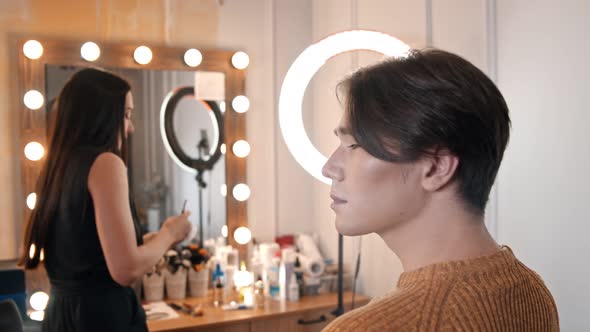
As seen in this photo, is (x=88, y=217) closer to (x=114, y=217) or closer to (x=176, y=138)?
(x=114, y=217)

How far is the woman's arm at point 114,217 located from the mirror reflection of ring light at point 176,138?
921 mm

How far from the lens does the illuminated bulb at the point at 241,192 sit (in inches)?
96.4

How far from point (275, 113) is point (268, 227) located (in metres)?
0.48

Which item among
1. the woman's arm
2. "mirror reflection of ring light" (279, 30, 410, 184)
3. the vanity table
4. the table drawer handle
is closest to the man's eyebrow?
the woman's arm

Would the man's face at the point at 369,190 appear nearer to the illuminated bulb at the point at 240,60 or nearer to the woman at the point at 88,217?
the woman at the point at 88,217

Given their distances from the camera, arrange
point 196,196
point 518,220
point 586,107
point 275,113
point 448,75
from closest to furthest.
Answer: point 448,75
point 586,107
point 518,220
point 196,196
point 275,113

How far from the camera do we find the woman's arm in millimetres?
1341

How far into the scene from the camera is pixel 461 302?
63cm

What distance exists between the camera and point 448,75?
675 millimetres

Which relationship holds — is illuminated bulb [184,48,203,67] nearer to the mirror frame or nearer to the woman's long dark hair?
the mirror frame

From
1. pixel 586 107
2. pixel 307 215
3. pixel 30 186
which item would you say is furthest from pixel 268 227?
pixel 586 107

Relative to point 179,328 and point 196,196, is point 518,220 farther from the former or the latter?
point 196,196

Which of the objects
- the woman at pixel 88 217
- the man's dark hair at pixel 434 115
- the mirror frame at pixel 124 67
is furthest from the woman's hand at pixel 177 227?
the man's dark hair at pixel 434 115

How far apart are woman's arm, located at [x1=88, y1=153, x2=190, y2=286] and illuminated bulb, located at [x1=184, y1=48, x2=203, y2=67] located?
1.04m
